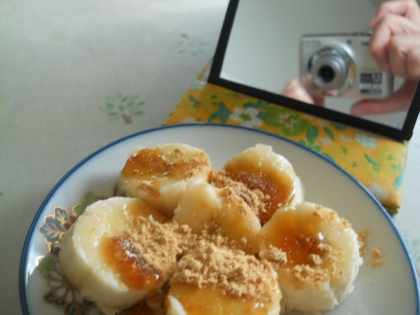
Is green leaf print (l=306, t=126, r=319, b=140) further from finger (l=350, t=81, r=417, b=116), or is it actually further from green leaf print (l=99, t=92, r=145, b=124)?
green leaf print (l=99, t=92, r=145, b=124)

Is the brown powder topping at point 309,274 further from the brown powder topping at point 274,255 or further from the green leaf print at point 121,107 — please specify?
the green leaf print at point 121,107

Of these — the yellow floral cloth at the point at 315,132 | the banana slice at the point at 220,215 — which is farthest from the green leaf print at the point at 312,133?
the banana slice at the point at 220,215

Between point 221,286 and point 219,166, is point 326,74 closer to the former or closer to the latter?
point 219,166

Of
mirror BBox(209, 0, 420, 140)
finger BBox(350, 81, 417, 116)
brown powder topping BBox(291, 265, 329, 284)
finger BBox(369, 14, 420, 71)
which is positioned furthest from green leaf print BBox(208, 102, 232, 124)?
brown powder topping BBox(291, 265, 329, 284)

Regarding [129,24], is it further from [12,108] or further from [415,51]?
[415,51]

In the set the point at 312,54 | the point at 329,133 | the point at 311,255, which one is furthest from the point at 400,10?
the point at 311,255

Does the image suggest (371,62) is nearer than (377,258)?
→ No
